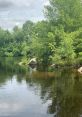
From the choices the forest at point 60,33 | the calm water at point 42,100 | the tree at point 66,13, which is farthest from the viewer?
the tree at point 66,13

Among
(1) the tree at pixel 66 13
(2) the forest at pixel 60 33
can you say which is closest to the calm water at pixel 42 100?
(2) the forest at pixel 60 33

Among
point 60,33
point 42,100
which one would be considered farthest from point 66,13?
point 42,100

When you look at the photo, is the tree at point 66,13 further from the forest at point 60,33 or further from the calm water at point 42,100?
the calm water at point 42,100

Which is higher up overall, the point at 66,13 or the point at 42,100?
the point at 66,13

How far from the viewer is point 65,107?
82.3ft

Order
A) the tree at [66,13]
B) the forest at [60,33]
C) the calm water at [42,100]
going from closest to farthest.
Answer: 1. the calm water at [42,100]
2. the forest at [60,33]
3. the tree at [66,13]

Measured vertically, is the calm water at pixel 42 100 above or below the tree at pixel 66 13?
below

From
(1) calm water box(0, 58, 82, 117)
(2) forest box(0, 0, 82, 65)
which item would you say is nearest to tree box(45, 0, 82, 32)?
(2) forest box(0, 0, 82, 65)

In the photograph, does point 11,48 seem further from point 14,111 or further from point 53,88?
point 14,111

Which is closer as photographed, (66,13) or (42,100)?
(42,100)

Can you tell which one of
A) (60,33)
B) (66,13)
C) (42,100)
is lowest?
(42,100)

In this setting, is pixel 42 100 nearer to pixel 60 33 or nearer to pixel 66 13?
pixel 60 33

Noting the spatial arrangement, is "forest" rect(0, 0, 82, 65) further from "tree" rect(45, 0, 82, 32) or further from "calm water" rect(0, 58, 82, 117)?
"calm water" rect(0, 58, 82, 117)

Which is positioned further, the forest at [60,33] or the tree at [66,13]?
the tree at [66,13]
